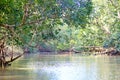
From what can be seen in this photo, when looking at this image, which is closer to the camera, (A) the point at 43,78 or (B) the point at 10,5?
(B) the point at 10,5

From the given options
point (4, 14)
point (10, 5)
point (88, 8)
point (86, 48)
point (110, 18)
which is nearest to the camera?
point (10, 5)

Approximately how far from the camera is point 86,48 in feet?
173

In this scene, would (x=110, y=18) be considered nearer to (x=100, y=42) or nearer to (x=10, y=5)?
(x=100, y=42)

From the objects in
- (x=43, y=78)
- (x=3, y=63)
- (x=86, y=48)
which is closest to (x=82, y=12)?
(x=43, y=78)

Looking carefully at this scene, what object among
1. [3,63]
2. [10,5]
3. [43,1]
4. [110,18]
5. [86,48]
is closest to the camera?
[10,5]

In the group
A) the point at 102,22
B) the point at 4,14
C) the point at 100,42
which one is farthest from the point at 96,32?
the point at 4,14

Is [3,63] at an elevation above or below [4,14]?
below

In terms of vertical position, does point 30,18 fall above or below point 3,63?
above

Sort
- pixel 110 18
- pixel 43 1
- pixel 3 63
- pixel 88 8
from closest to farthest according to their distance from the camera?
pixel 43 1 < pixel 88 8 < pixel 3 63 < pixel 110 18

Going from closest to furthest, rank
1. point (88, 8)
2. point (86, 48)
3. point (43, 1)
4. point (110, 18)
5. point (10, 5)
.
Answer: point (10, 5), point (43, 1), point (88, 8), point (110, 18), point (86, 48)

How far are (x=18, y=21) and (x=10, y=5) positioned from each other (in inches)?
136

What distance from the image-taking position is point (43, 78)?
20984 mm

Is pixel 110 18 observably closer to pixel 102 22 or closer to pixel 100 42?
pixel 102 22

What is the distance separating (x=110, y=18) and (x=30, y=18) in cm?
2879
